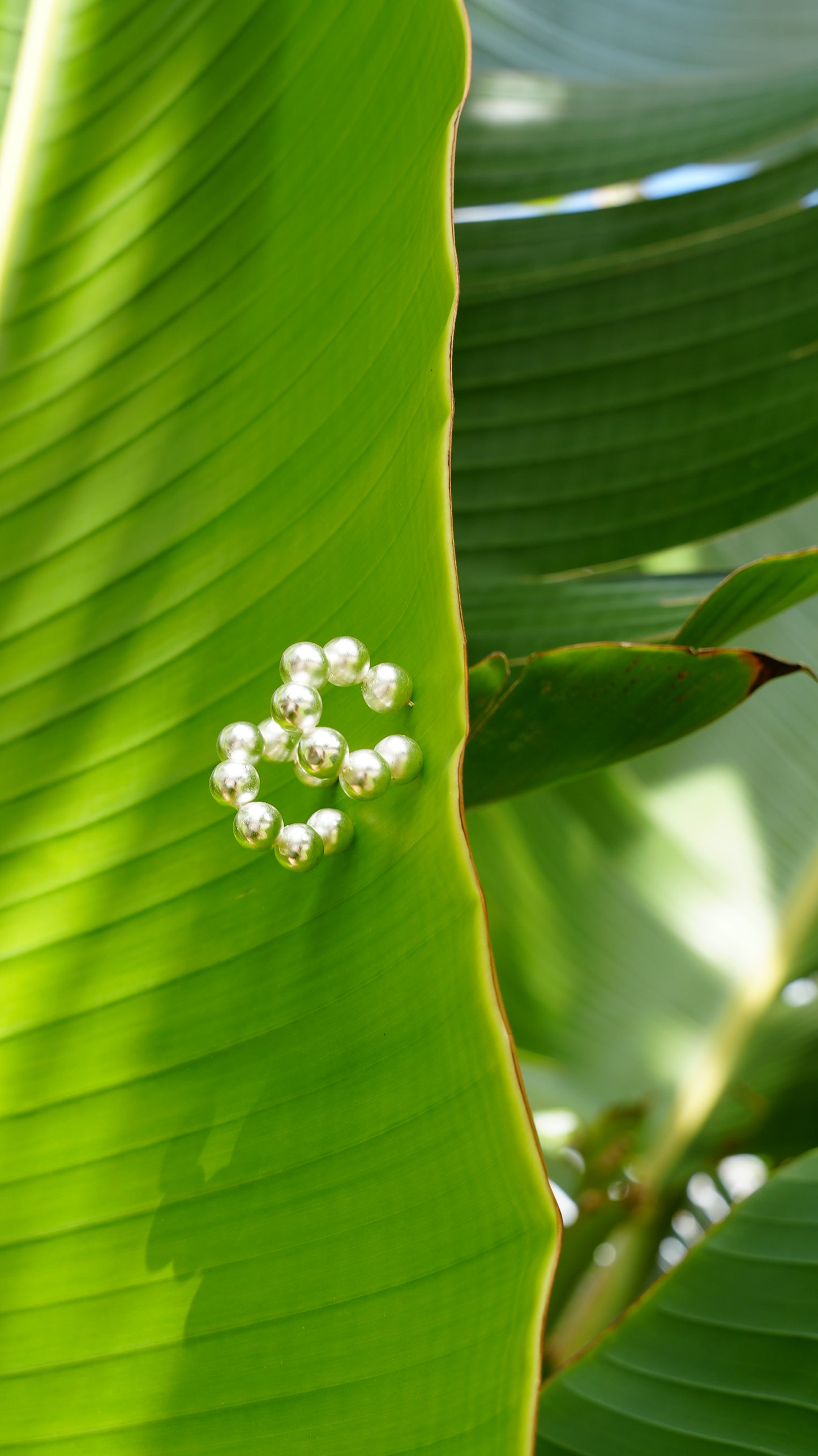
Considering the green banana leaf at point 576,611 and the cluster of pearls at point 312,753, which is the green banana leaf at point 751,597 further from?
the cluster of pearls at point 312,753

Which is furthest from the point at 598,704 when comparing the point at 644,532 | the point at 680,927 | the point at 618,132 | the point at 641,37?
the point at 641,37

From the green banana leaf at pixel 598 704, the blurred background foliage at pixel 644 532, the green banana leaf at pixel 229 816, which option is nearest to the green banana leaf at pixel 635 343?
the blurred background foliage at pixel 644 532

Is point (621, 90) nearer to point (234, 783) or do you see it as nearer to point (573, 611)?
point (573, 611)

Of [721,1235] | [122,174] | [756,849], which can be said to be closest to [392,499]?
[122,174]

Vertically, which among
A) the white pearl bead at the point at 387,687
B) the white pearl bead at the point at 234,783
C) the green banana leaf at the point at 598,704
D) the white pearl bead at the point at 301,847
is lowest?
the green banana leaf at the point at 598,704

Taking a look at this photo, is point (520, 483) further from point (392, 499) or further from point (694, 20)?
point (694, 20)
